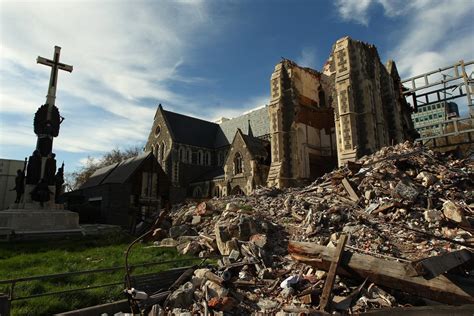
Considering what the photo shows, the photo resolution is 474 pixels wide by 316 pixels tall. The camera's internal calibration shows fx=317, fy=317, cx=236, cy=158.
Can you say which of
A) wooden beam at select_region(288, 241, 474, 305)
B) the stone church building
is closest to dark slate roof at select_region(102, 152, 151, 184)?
the stone church building

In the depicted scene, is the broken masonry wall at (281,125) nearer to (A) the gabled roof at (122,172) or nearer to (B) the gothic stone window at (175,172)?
(A) the gabled roof at (122,172)

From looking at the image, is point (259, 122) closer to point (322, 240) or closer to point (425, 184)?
point (425, 184)

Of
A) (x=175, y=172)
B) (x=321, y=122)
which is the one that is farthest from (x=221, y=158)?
(x=321, y=122)

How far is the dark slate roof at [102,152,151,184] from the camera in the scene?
2303 cm

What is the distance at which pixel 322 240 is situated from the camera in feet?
24.9

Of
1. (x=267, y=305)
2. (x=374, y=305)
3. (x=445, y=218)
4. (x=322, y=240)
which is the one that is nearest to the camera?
(x=374, y=305)

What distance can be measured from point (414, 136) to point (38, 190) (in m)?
24.8

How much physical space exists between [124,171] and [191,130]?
58.5 ft

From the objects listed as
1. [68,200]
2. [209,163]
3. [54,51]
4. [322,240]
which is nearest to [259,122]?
[209,163]

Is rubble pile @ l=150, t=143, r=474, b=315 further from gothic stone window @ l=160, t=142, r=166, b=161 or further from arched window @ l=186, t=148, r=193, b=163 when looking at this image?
gothic stone window @ l=160, t=142, r=166, b=161

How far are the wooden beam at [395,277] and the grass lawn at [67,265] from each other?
3.68 metres

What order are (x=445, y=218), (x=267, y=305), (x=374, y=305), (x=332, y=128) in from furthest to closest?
1. (x=332, y=128)
2. (x=445, y=218)
3. (x=267, y=305)
4. (x=374, y=305)

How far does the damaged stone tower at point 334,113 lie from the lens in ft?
57.3

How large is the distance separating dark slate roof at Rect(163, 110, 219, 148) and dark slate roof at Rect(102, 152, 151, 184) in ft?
42.7
